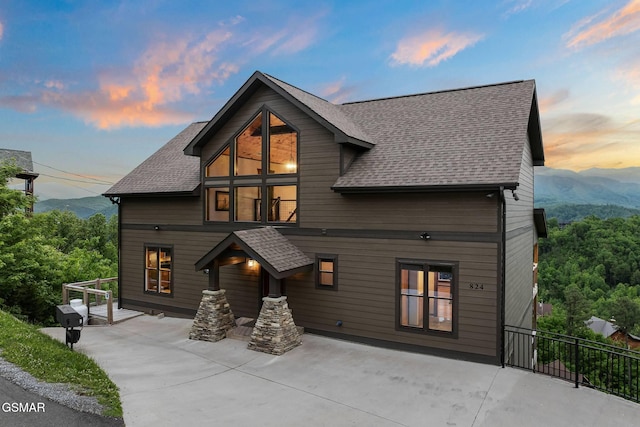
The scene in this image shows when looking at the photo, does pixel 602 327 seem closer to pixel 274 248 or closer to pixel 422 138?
pixel 422 138

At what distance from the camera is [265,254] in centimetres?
922

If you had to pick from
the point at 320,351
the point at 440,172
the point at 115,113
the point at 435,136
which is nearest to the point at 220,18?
the point at 115,113

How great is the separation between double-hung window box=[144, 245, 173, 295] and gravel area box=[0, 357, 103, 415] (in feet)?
22.8

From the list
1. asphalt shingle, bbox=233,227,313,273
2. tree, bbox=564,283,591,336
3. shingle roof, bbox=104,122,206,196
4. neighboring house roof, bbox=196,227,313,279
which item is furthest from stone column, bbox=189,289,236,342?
tree, bbox=564,283,591,336

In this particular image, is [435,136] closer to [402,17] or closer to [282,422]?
[282,422]

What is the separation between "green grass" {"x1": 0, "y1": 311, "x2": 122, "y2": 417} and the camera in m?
5.76

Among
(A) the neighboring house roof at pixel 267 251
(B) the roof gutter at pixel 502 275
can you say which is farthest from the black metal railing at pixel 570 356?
(A) the neighboring house roof at pixel 267 251

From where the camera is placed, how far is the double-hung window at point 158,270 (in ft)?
42.8

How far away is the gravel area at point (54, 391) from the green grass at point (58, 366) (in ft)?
0.32

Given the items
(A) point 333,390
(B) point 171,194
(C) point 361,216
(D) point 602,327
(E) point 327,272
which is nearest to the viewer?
(A) point 333,390

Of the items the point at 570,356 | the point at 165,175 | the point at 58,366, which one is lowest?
the point at 570,356

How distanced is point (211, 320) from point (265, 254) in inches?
98.1

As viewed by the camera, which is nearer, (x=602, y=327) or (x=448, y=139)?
(x=448, y=139)

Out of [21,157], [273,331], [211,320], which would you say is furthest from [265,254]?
[21,157]
